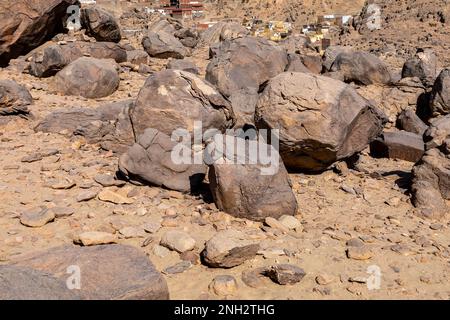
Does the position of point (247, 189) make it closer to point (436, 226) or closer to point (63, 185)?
point (436, 226)

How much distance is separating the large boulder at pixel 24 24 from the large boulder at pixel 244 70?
5.37 meters

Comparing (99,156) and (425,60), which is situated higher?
(425,60)

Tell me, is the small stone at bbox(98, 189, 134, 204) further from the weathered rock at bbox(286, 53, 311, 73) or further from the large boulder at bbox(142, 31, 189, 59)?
the large boulder at bbox(142, 31, 189, 59)

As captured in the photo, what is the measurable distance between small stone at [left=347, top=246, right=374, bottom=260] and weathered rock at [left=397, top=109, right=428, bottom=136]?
5330mm

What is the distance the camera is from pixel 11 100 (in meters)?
7.26

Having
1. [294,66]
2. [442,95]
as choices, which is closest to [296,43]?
[294,66]

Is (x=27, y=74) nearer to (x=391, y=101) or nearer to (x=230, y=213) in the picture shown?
(x=230, y=213)

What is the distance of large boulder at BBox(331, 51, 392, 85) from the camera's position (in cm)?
1038

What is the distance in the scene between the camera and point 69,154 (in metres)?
6.02

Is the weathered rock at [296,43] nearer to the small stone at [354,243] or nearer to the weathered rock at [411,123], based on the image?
the weathered rock at [411,123]

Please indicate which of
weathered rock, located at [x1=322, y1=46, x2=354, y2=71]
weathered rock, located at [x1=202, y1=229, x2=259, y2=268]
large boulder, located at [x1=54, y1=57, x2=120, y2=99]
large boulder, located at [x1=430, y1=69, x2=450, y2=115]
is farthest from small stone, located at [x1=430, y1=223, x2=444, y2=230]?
weathered rock, located at [x1=322, y1=46, x2=354, y2=71]

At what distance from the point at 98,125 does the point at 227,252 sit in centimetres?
395

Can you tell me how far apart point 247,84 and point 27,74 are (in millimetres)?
5482

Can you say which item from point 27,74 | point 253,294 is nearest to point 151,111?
point 253,294
